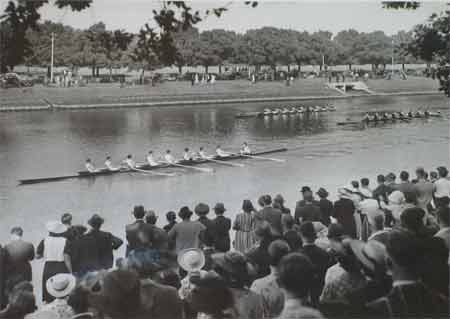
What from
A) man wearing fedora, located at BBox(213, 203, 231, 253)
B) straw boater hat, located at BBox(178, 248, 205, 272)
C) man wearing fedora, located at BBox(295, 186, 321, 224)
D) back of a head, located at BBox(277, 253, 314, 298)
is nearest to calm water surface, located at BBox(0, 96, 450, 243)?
man wearing fedora, located at BBox(295, 186, 321, 224)

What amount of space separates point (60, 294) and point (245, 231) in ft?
12.1

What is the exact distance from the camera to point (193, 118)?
43.2 m

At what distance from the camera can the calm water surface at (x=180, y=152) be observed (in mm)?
19000

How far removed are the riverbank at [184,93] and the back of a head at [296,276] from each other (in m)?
41.7

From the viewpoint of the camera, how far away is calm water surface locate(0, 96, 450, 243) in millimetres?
19000

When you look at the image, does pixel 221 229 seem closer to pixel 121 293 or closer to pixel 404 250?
pixel 404 250

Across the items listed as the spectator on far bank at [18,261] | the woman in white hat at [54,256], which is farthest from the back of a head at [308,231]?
the spectator on far bank at [18,261]

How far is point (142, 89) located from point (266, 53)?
25.3m

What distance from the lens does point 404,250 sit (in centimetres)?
553

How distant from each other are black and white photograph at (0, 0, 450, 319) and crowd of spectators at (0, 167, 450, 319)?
0.8 inches

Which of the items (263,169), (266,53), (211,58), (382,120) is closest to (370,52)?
(266,53)

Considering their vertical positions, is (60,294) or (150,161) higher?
(60,294)

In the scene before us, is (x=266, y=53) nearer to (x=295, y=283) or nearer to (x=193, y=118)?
(x=193, y=118)

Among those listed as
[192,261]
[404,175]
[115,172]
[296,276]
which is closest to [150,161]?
[115,172]
